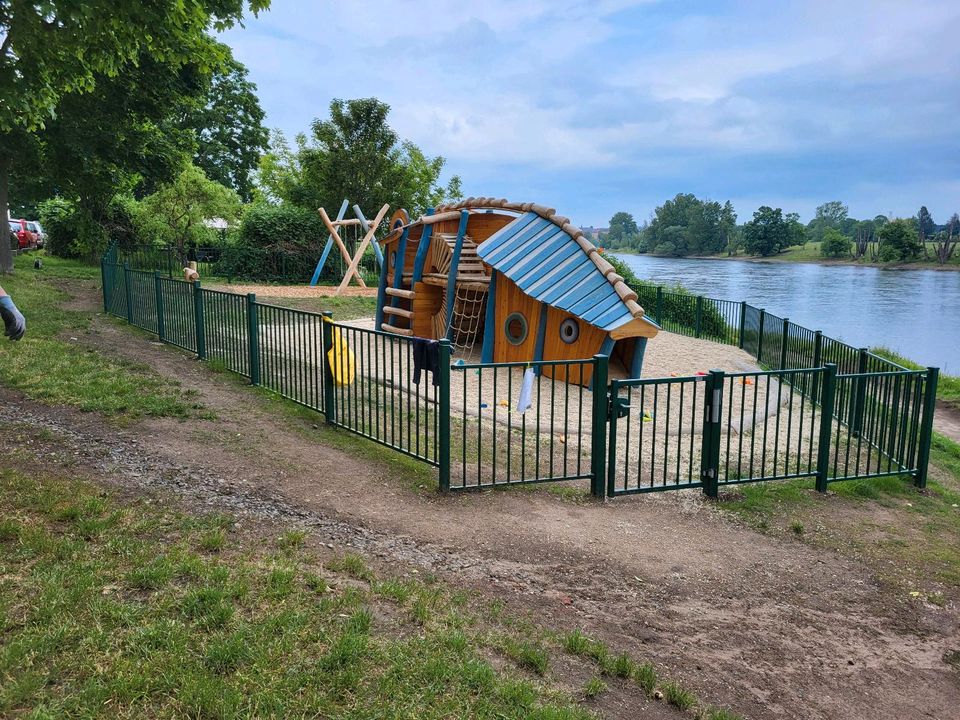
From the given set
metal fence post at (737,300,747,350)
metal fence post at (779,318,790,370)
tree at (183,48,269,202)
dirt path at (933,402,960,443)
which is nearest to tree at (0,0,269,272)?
metal fence post at (779,318,790,370)

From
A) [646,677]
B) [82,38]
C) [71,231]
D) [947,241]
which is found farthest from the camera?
[947,241]

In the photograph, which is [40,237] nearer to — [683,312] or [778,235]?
[683,312]

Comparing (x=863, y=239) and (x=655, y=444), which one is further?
(x=863, y=239)

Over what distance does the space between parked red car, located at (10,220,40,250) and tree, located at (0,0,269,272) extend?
2206 cm

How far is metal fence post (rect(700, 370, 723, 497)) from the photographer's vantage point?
6.12 m

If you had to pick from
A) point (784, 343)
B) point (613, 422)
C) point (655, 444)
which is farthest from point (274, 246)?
point (613, 422)

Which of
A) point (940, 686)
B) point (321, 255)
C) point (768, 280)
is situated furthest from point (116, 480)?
point (768, 280)

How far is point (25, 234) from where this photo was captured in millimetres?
33531

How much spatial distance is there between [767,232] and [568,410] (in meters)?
98.3

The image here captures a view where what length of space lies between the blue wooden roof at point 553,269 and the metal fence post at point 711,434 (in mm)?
3977

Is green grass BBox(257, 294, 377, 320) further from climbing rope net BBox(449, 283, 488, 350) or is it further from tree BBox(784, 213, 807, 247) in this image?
tree BBox(784, 213, 807, 247)

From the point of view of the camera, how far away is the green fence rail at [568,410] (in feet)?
20.1

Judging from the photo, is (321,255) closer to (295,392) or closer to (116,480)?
(295,392)

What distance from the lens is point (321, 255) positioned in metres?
27.1
